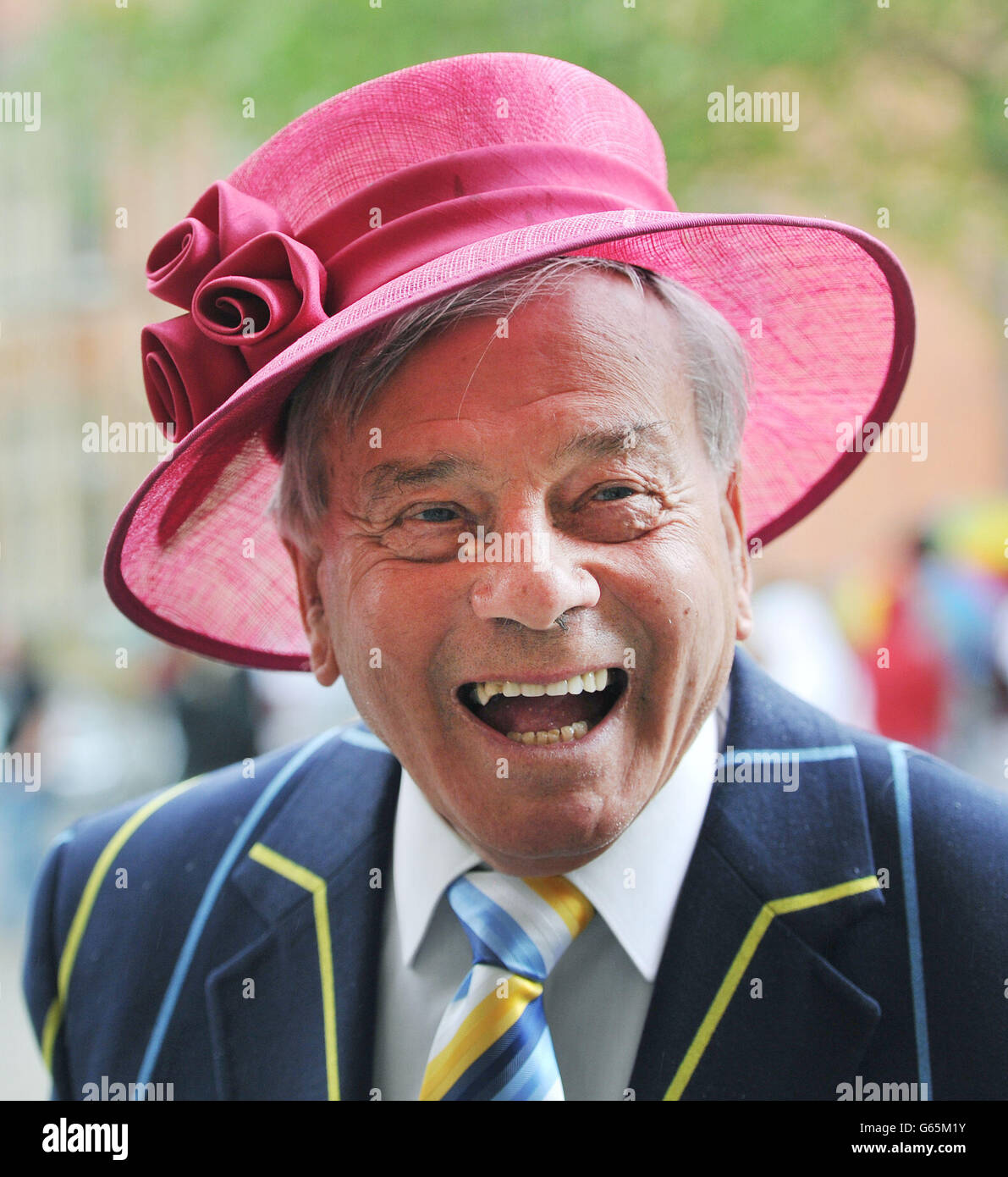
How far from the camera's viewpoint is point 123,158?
1395 centimetres

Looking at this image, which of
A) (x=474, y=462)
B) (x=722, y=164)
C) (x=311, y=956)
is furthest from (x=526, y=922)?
(x=722, y=164)

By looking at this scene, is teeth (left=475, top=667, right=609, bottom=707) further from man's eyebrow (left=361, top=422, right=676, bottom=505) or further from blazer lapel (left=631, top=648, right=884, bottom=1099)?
blazer lapel (left=631, top=648, right=884, bottom=1099)

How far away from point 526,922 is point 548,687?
14.7 inches

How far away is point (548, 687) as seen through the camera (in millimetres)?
1387

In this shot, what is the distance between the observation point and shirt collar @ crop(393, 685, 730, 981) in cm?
161

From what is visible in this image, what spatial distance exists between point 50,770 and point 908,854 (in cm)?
896

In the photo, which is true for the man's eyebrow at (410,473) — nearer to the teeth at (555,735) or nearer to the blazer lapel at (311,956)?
the teeth at (555,735)

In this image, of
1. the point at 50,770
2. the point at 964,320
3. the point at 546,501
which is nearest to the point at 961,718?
the point at 546,501

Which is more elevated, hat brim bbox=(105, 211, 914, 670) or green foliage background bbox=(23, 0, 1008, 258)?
green foliage background bbox=(23, 0, 1008, 258)

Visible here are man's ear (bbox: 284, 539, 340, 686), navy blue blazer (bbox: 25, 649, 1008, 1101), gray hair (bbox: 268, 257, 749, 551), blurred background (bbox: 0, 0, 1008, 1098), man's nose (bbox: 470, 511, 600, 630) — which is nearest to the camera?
man's nose (bbox: 470, 511, 600, 630)

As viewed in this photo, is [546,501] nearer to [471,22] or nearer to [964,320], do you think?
[471,22]

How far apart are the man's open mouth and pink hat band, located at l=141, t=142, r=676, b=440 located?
51 cm

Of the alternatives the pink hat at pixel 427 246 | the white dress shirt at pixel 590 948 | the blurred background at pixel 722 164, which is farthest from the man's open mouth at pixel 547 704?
the blurred background at pixel 722 164

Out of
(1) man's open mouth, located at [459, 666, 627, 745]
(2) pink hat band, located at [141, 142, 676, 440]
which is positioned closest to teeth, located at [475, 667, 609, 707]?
(1) man's open mouth, located at [459, 666, 627, 745]
